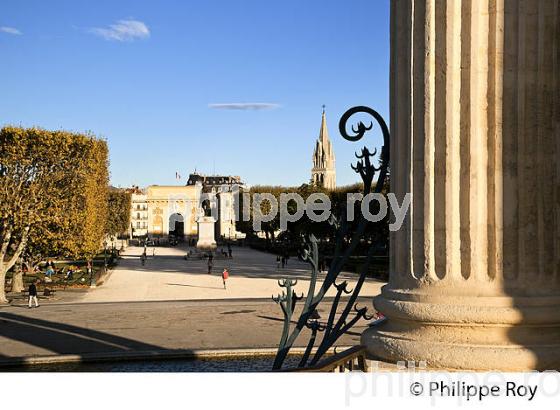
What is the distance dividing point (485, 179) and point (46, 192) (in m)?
32.2

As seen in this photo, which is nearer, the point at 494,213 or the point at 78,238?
the point at 494,213

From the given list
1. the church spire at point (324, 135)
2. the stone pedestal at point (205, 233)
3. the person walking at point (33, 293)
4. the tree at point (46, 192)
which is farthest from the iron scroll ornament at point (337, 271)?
the church spire at point (324, 135)

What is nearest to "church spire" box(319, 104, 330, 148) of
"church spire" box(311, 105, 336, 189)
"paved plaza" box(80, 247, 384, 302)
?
"church spire" box(311, 105, 336, 189)

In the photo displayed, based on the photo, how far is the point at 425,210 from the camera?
4.99 m

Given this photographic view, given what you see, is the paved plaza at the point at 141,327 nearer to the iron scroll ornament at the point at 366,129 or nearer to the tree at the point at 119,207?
the iron scroll ornament at the point at 366,129

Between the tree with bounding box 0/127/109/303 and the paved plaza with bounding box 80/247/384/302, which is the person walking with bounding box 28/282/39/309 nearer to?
the paved plaza with bounding box 80/247/384/302

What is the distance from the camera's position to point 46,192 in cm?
3466

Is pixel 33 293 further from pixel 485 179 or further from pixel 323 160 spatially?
pixel 323 160

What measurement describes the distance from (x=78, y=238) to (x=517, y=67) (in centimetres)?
3260

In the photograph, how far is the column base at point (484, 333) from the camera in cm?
473

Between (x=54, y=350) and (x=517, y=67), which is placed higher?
(x=517, y=67)
